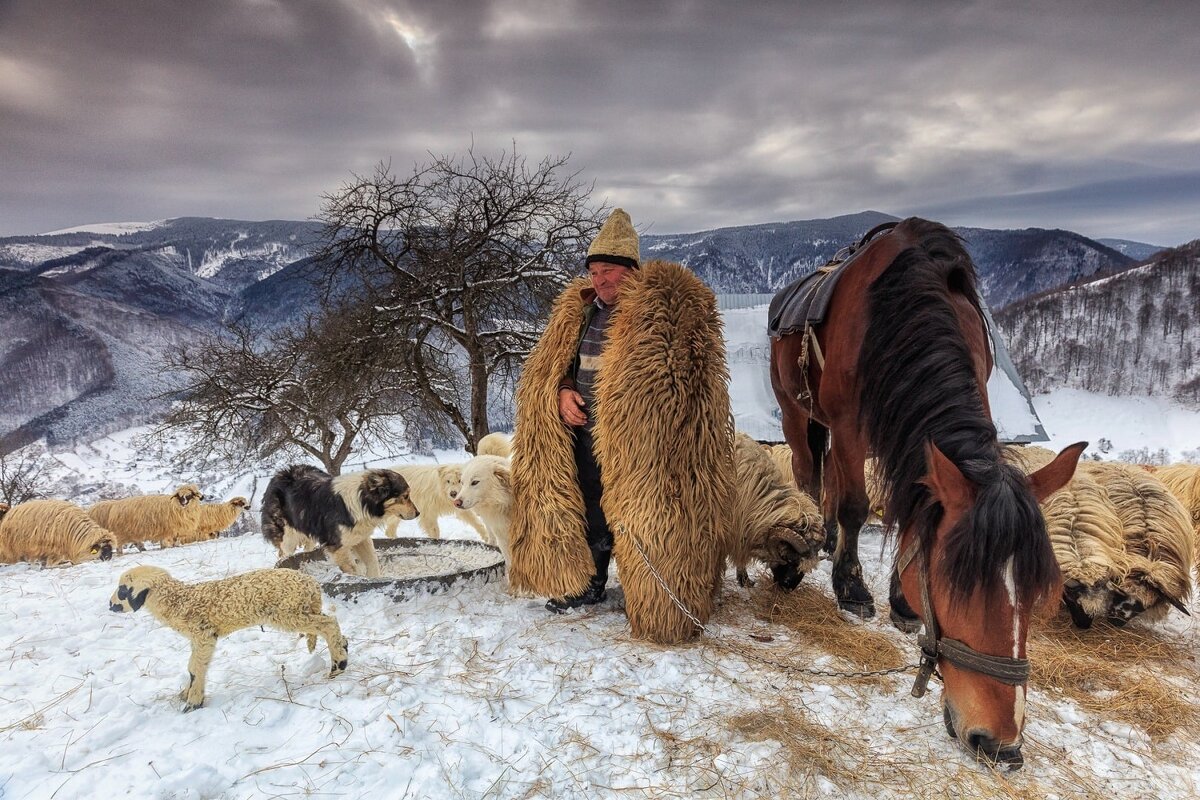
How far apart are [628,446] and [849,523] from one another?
171 cm

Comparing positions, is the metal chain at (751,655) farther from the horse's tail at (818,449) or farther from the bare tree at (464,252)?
the bare tree at (464,252)

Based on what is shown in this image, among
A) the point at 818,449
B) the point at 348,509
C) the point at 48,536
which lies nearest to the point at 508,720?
the point at 348,509

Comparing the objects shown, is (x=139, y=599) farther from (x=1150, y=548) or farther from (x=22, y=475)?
(x=22, y=475)

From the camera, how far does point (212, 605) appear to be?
8.23 feet

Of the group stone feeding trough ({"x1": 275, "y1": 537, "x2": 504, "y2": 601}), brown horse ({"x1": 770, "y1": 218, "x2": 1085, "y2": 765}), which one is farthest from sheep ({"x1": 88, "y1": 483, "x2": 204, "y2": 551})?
brown horse ({"x1": 770, "y1": 218, "x2": 1085, "y2": 765})

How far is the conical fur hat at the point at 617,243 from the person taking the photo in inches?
148

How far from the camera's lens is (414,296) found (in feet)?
30.0

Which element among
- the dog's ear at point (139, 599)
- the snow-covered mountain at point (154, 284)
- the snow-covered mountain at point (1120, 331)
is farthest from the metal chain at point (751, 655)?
the snow-covered mountain at point (1120, 331)

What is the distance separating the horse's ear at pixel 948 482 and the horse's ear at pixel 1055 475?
0.23 m

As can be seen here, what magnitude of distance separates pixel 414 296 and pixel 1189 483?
975 cm

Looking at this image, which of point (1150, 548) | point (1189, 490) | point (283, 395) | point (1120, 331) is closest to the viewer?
point (1150, 548)

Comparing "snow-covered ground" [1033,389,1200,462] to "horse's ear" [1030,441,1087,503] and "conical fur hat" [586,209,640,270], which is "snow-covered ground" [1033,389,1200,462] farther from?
"horse's ear" [1030,441,1087,503]

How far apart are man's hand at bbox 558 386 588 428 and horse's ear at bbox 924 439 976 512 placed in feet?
7.26

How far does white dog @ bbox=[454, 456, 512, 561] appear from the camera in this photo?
4.09m
